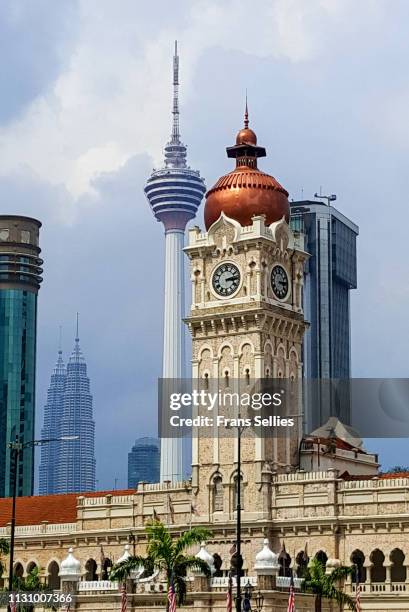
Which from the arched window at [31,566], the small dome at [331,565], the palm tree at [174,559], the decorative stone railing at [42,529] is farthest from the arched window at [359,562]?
the arched window at [31,566]

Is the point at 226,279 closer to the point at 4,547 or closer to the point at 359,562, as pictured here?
the point at 359,562

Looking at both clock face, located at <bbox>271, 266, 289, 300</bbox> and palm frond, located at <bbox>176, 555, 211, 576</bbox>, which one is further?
clock face, located at <bbox>271, 266, 289, 300</bbox>

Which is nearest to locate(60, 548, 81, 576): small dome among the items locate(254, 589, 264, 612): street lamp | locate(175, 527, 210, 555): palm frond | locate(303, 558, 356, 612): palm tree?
locate(175, 527, 210, 555): palm frond

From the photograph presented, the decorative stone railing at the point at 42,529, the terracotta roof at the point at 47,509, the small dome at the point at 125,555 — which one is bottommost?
the small dome at the point at 125,555

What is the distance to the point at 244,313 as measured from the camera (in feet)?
316

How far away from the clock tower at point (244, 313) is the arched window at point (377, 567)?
8708 mm

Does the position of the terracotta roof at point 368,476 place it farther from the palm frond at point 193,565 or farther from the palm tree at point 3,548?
the palm tree at point 3,548

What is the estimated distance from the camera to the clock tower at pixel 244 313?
313 ft

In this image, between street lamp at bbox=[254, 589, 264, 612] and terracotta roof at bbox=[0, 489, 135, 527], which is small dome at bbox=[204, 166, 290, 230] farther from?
street lamp at bbox=[254, 589, 264, 612]

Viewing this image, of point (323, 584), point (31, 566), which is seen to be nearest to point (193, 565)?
point (323, 584)

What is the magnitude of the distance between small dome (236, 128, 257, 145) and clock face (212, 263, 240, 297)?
31.3 feet

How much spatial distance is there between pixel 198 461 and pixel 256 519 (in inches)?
271

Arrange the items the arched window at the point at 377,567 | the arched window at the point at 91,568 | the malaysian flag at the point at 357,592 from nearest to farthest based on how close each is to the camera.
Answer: the malaysian flag at the point at 357,592
the arched window at the point at 377,567
the arched window at the point at 91,568

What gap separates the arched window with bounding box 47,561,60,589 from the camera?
4065 inches
